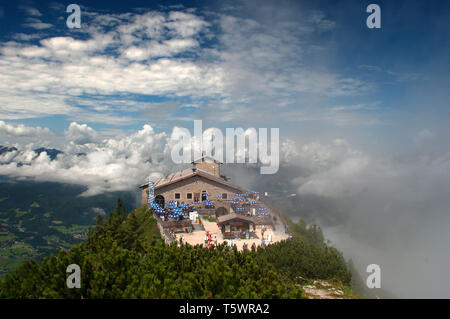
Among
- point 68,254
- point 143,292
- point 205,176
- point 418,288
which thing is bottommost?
point 418,288

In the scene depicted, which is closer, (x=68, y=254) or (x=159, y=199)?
(x=68, y=254)

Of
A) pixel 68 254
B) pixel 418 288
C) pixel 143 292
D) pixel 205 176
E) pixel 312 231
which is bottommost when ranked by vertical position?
pixel 418 288

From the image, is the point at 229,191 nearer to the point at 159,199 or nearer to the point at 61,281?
the point at 159,199

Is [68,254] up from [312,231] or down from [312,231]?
up

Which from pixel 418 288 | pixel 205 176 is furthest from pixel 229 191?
pixel 418 288

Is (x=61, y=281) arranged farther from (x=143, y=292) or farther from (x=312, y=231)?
(x=312, y=231)
